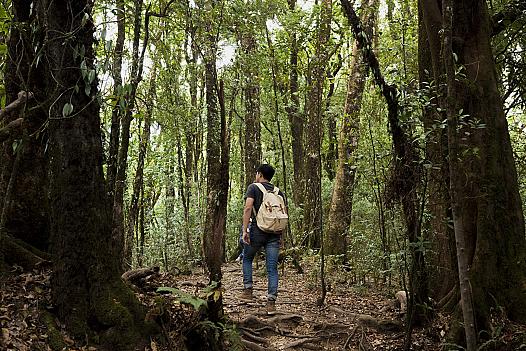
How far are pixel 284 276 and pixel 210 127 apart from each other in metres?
4.07

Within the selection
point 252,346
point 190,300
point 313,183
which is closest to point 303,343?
point 252,346

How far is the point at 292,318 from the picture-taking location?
7.29 m

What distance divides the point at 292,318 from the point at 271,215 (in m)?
1.57

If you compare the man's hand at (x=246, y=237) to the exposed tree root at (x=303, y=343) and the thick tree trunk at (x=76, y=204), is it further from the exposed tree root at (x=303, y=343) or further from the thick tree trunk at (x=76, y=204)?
the thick tree trunk at (x=76, y=204)

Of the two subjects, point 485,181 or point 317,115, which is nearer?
point 485,181

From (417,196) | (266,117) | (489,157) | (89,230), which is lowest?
(89,230)

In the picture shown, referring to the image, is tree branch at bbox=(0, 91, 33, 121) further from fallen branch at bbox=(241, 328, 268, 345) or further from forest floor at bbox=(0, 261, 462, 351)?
fallen branch at bbox=(241, 328, 268, 345)

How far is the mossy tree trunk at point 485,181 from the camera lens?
17.9 ft

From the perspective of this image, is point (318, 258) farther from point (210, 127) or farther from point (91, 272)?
point (91, 272)

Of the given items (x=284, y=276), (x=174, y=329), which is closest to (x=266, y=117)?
(x=284, y=276)

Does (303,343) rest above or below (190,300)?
A: below

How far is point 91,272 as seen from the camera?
4.35m

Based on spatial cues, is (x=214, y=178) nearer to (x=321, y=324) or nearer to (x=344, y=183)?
(x=344, y=183)

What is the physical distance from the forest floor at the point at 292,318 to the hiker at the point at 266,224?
1.73 feet
